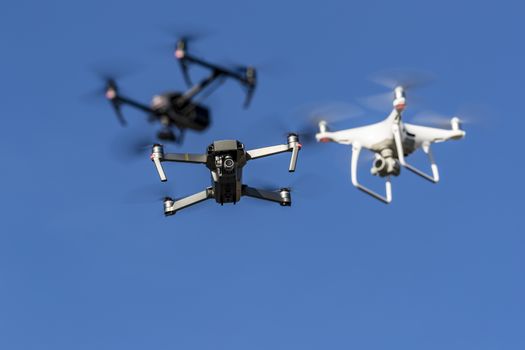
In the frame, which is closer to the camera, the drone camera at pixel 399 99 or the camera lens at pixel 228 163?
the drone camera at pixel 399 99

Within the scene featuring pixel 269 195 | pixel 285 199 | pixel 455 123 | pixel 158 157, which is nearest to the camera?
pixel 455 123

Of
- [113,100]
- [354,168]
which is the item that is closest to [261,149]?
[354,168]

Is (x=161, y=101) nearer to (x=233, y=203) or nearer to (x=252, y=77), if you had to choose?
(x=252, y=77)

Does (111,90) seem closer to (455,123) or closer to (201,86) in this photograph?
(201,86)

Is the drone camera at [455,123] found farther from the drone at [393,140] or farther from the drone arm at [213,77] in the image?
the drone arm at [213,77]

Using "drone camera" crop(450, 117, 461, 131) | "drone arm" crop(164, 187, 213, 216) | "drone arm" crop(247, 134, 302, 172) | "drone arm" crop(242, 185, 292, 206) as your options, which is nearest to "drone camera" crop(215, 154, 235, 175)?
"drone arm" crop(247, 134, 302, 172)

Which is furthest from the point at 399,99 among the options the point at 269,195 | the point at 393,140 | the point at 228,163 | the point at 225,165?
the point at 269,195

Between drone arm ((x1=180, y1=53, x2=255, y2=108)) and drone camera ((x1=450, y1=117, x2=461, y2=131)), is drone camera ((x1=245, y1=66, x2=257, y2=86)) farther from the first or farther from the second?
drone camera ((x1=450, y1=117, x2=461, y2=131))

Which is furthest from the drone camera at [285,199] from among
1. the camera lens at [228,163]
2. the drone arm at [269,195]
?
the camera lens at [228,163]
